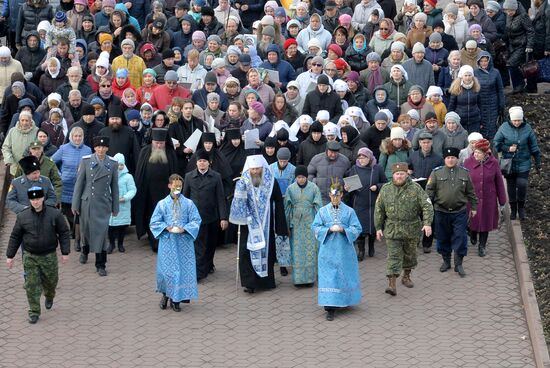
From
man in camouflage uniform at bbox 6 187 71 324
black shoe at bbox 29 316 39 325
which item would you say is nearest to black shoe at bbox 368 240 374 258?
man in camouflage uniform at bbox 6 187 71 324

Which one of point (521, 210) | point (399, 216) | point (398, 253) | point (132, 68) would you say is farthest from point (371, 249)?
point (132, 68)

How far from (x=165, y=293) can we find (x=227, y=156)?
121 inches

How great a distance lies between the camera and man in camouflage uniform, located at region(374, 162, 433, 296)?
64.9 feet

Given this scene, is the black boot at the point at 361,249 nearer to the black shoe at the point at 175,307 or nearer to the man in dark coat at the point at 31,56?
the black shoe at the point at 175,307

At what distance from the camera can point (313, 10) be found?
89.9 ft

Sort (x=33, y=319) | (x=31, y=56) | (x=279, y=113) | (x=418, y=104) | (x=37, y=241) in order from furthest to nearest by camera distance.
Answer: (x=31, y=56)
(x=418, y=104)
(x=279, y=113)
(x=33, y=319)
(x=37, y=241)

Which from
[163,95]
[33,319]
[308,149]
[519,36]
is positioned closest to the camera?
[33,319]

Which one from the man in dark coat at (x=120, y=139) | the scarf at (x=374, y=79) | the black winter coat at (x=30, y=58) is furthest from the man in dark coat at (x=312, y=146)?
the black winter coat at (x=30, y=58)

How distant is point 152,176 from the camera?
70.9ft

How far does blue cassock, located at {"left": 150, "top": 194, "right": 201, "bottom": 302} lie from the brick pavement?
330 millimetres

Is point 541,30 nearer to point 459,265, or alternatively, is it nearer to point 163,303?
point 459,265

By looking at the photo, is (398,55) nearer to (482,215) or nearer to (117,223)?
(482,215)

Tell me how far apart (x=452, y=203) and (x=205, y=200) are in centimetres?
318

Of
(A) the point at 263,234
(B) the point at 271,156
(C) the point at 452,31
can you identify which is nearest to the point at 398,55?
(C) the point at 452,31
